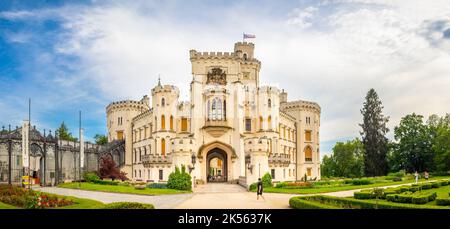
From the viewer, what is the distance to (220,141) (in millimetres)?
57344

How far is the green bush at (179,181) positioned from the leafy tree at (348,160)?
164ft

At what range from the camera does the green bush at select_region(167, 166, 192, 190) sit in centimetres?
4391

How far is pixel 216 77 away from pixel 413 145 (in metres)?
33.9

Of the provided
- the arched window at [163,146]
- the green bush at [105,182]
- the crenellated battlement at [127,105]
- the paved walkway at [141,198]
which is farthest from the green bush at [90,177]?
the crenellated battlement at [127,105]

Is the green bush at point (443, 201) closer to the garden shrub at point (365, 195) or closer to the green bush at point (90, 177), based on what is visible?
the garden shrub at point (365, 195)

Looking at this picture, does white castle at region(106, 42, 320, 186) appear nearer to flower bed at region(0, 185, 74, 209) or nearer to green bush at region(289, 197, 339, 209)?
flower bed at region(0, 185, 74, 209)

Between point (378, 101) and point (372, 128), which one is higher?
point (378, 101)

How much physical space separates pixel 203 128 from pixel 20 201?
3272 cm

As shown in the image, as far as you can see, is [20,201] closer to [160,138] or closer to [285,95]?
Result: [160,138]

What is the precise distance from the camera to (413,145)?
69.3 m

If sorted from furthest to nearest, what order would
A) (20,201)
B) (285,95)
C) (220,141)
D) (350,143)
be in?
1. (350,143)
2. (285,95)
3. (220,141)
4. (20,201)

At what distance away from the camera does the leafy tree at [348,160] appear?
285ft
